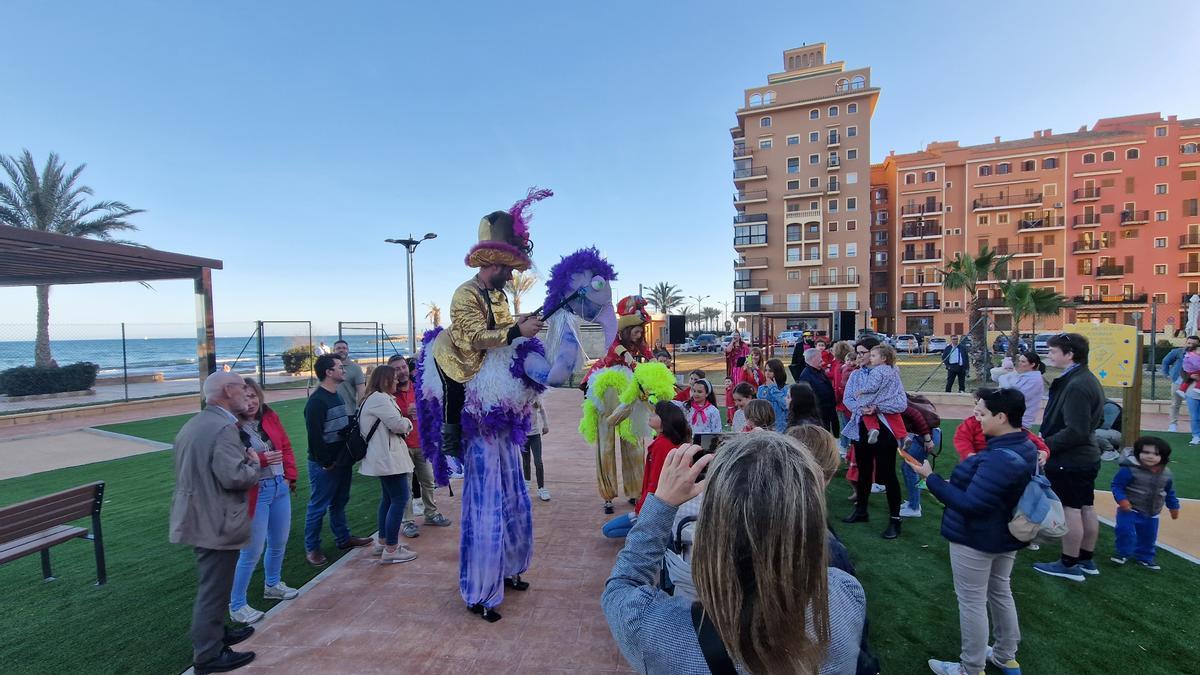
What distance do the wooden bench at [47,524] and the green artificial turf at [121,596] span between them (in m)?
0.21

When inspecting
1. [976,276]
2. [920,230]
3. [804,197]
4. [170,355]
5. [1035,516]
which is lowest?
[170,355]

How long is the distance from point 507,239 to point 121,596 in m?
3.95

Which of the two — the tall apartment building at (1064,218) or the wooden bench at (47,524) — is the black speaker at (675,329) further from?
the tall apartment building at (1064,218)

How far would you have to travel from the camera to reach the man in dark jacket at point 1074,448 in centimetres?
371

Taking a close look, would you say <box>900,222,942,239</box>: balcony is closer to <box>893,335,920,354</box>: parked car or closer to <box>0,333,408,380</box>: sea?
<box>893,335,920,354</box>: parked car

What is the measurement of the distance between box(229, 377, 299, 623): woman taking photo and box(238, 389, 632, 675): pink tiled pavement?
21 cm

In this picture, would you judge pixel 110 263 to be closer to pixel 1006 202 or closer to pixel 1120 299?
pixel 1006 202

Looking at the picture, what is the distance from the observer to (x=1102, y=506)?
212 inches

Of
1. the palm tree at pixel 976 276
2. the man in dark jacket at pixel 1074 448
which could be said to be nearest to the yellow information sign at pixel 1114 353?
the man in dark jacket at pixel 1074 448

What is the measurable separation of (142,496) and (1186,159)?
60.5 meters

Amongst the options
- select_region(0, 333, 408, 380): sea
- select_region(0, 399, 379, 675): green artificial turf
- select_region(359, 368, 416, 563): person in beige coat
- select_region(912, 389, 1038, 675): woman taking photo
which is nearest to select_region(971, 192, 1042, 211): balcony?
select_region(0, 333, 408, 380): sea

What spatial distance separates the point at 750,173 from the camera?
45969mm

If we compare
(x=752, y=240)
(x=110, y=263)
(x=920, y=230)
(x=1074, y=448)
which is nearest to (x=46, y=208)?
(x=110, y=263)

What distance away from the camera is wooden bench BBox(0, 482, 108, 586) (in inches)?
145
